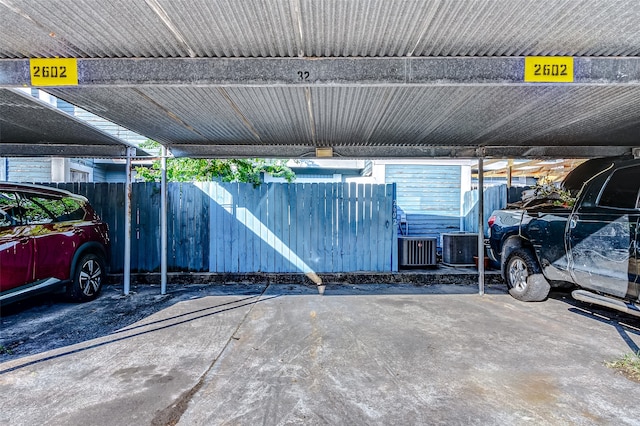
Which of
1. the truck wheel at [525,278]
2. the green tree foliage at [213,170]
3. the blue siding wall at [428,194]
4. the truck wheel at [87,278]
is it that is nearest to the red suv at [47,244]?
the truck wheel at [87,278]

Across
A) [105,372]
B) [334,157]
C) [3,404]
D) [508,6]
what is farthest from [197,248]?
[508,6]

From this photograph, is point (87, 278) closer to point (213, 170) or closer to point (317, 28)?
point (213, 170)

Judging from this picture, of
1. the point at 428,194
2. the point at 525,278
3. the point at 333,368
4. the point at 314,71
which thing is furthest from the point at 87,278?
the point at 428,194

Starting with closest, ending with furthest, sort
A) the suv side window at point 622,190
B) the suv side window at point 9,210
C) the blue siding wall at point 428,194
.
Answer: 1. the suv side window at point 622,190
2. the suv side window at point 9,210
3. the blue siding wall at point 428,194

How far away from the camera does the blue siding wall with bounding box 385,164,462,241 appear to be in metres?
10.9

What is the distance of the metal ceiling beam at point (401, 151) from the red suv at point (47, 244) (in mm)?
2078

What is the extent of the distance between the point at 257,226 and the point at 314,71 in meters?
4.93

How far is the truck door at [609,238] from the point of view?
13.1 ft

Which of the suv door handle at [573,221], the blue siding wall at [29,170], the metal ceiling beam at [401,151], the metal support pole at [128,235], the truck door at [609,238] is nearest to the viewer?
the truck door at [609,238]

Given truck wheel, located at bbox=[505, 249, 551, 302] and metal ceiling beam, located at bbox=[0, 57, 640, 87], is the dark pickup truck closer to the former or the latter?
truck wheel, located at bbox=[505, 249, 551, 302]

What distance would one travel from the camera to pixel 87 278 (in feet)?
19.1

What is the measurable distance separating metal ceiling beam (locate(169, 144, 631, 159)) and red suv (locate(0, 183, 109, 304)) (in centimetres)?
208

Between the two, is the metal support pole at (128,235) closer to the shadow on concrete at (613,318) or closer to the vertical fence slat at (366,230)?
the vertical fence slat at (366,230)

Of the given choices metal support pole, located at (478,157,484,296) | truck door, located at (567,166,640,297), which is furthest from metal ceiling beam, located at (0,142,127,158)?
truck door, located at (567,166,640,297)
